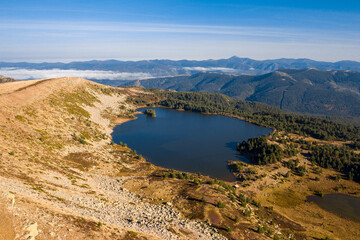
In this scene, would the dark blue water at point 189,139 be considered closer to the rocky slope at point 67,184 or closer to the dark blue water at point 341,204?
the rocky slope at point 67,184

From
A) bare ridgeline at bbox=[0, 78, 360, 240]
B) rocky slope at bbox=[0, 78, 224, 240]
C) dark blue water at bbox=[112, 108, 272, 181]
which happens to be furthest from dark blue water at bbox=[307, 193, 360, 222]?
rocky slope at bbox=[0, 78, 224, 240]

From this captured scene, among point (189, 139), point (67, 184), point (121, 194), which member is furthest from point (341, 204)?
point (67, 184)

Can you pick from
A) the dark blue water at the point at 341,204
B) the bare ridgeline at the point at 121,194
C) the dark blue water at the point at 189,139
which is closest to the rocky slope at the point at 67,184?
the bare ridgeline at the point at 121,194

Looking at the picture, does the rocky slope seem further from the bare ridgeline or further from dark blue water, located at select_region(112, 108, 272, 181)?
dark blue water, located at select_region(112, 108, 272, 181)

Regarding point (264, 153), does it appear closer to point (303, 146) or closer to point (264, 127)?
point (303, 146)

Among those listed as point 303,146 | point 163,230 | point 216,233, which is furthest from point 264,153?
point 163,230

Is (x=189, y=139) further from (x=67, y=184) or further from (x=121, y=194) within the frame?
(x=67, y=184)
